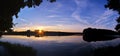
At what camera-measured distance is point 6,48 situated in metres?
27.3

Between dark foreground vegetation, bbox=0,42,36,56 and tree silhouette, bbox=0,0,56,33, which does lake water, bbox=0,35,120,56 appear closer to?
dark foreground vegetation, bbox=0,42,36,56

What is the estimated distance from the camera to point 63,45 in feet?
72.4

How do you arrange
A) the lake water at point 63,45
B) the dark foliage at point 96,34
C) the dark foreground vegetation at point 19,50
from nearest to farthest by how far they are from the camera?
the dark foliage at point 96,34, the lake water at point 63,45, the dark foreground vegetation at point 19,50

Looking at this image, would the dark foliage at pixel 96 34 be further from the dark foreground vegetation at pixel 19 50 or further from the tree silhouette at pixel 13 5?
the tree silhouette at pixel 13 5

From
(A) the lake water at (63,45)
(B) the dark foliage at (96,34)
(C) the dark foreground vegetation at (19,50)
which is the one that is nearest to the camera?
(B) the dark foliage at (96,34)

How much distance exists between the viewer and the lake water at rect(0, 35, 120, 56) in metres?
20.2

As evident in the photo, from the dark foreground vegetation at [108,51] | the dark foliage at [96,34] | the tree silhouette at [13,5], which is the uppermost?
the tree silhouette at [13,5]

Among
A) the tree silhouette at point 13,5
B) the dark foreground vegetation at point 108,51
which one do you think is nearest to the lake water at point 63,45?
the dark foreground vegetation at point 108,51

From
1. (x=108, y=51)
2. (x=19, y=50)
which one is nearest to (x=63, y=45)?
(x=108, y=51)

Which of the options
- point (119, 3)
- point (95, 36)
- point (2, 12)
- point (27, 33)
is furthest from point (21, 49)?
point (119, 3)

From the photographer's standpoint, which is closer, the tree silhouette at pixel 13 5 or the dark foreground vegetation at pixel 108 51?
the dark foreground vegetation at pixel 108 51

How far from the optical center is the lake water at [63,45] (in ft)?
66.2

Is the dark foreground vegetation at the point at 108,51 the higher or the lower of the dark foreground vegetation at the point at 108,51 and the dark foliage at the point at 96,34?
the lower

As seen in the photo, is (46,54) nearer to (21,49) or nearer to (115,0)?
(21,49)
